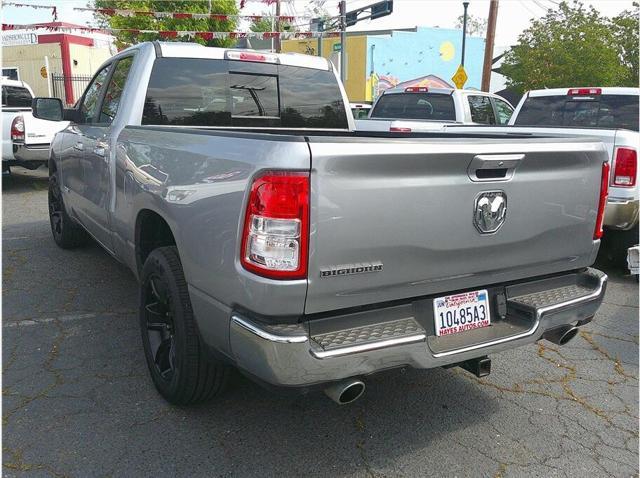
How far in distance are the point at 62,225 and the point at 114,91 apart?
2247 millimetres

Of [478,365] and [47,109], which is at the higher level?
[47,109]

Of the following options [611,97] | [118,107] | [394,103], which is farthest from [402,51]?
[118,107]

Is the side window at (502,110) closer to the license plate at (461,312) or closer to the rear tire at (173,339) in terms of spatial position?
the license plate at (461,312)

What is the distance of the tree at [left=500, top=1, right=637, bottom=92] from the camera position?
2019 cm

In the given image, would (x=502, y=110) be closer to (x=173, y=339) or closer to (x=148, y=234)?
(x=148, y=234)

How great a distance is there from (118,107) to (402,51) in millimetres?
30187

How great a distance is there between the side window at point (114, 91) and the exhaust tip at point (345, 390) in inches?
109

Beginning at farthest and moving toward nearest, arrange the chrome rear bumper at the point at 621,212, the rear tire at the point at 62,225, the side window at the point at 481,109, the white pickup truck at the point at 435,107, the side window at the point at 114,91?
the side window at the point at 481,109
the white pickup truck at the point at 435,107
the rear tire at the point at 62,225
the chrome rear bumper at the point at 621,212
the side window at the point at 114,91

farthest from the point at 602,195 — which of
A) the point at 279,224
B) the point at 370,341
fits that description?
the point at 279,224

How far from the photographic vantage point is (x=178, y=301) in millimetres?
2793

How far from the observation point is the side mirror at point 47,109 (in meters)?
5.29

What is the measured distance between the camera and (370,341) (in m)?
2.28

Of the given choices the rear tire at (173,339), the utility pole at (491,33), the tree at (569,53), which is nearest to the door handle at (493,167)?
the rear tire at (173,339)

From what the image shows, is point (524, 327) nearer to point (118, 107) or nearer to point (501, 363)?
point (501, 363)
